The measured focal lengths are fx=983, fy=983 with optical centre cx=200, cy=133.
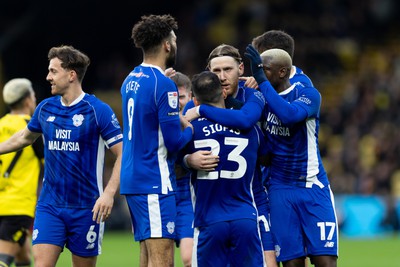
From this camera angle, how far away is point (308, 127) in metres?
8.62

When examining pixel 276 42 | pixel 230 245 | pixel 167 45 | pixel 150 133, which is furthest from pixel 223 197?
pixel 276 42

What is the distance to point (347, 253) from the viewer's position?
1753 cm

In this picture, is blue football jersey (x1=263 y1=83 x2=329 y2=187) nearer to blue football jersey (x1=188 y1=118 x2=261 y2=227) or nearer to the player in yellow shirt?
blue football jersey (x1=188 y1=118 x2=261 y2=227)

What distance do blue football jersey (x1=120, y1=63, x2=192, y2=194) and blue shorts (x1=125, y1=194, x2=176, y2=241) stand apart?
2.4 inches

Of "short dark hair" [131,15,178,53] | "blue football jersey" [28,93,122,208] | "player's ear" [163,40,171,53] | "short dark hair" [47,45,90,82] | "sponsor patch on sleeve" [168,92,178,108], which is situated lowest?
"blue football jersey" [28,93,122,208]

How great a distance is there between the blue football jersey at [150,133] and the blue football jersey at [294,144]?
1011mm

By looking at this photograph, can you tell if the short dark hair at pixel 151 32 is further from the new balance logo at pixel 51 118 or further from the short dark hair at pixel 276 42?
the new balance logo at pixel 51 118

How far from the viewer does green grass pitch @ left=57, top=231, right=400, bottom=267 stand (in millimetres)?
15445

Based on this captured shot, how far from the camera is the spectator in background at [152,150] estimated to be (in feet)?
25.6

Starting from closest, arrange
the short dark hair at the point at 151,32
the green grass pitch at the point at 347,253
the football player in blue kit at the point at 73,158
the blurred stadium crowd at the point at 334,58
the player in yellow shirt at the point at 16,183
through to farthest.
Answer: the short dark hair at the point at 151,32, the football player in blue kit at the point at 73,158, the player in yellow shirt at the point at 16,183, the green grass pitch at the point at 347,253, the blurred stadium crowd at the point at 334,58

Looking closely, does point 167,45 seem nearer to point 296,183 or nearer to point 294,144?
point 294,144

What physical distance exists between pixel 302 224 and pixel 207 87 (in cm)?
156

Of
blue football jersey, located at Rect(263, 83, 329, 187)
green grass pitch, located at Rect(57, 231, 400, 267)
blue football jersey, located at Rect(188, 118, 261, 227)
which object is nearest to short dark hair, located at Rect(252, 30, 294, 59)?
blue football jersey, located at Rect(263, 83, 329, 187)

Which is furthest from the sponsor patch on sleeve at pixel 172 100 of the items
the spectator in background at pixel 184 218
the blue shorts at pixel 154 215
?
the spectator in background at pixel 184 218
